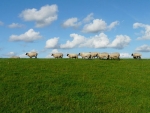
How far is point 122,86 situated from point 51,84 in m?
8.09

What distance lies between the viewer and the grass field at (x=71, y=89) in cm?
2536

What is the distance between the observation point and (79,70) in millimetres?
37125

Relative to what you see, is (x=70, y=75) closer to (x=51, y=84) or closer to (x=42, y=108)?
(x=51, y=84)

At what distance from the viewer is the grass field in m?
25.4

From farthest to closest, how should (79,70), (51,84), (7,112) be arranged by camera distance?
(79,70), (51,84), (7,112)

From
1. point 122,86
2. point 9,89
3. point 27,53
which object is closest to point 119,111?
point 122,86

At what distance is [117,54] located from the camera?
55.3 m

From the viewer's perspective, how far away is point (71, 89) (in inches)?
1147

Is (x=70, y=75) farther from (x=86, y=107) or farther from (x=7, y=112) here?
(x=7, y=112)

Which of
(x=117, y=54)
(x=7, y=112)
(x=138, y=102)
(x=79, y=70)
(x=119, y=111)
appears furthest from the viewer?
(x=117, y=54)

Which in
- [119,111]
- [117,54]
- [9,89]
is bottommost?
[119,111]

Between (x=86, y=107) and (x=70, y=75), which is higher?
(x=70, y=75)

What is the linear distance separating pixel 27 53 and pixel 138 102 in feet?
133

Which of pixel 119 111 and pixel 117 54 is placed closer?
pixel 119 111
